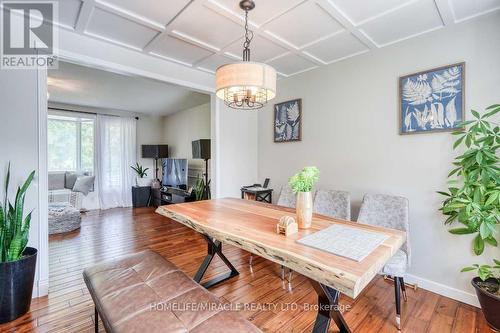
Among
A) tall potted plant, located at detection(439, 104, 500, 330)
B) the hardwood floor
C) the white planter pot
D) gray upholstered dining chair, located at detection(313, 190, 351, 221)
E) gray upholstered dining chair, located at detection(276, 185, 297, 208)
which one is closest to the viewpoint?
tall potted plant, located at detection(439, 104, 500, 330)

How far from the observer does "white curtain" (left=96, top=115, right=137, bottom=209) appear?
5.80 meters

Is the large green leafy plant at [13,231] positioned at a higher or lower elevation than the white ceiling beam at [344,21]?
lower

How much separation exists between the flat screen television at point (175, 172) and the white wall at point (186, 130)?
1.15ft

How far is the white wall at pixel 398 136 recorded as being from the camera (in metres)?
2.05

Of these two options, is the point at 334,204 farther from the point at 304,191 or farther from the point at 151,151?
the point at 151,151

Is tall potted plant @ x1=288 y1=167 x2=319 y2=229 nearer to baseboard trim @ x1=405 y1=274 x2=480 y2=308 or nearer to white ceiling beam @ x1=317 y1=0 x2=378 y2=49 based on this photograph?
white ceiling beam @ x1=317 y1=0 x2=378 y2=49

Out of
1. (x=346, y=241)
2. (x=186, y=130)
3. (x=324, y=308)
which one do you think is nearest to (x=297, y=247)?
(x=346, y=241)

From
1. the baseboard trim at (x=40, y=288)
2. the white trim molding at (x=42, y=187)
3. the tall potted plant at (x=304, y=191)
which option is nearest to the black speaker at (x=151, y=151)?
the white trim molding at (x=42, y=187)

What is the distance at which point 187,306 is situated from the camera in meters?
1.24

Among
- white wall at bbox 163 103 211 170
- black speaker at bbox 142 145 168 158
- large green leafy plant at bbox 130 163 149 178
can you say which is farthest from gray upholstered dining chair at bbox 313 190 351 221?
large green leafy plant at bbox 130 163 149 178

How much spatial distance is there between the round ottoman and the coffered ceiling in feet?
10.1

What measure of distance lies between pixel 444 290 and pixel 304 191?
184cm

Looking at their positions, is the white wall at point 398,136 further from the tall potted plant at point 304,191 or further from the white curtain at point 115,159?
the white curtain at point 115,159

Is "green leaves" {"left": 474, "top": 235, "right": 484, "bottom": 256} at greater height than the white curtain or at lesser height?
lesser
